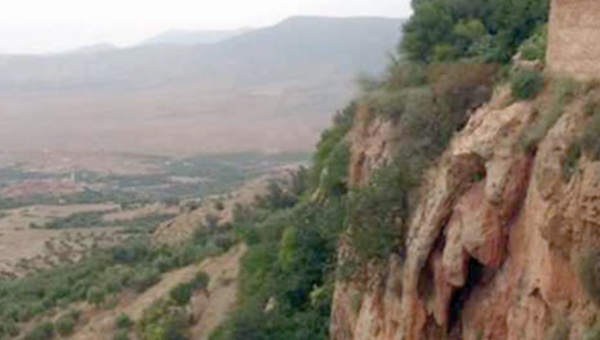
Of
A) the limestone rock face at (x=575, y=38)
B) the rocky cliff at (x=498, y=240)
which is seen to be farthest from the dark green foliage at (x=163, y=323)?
the limestone rock face at (x=575, y=38)

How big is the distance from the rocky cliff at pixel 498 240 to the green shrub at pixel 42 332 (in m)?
17.5

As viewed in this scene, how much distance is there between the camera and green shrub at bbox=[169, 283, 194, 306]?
34219 mm

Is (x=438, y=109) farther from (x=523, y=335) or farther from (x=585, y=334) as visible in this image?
(x=585, y=334)

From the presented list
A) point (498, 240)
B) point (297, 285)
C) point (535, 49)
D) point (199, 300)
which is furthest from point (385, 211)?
point (199, 300)

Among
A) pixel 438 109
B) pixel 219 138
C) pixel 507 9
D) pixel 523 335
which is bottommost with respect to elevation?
pixel 219 138

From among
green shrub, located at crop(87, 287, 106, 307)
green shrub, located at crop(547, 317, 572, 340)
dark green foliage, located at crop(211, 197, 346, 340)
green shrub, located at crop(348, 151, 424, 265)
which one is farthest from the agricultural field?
green shrub, located at crop(547, 317, 572, 340)

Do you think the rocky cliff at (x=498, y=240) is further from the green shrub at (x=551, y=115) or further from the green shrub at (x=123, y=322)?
the green shrub at (x=123, y=322)

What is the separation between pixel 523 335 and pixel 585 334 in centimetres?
214

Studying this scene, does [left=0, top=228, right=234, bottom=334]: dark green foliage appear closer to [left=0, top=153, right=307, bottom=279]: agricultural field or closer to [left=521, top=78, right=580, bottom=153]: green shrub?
[left=0, top=153, right=307, bottom=279]: agricultural field

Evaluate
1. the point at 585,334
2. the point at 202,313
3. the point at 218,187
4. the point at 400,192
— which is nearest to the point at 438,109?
the point at 400,192

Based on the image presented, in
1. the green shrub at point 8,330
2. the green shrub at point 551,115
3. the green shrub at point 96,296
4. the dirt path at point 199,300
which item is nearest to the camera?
the green shrub at point 551,115

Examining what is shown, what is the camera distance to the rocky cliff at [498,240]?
1426cm

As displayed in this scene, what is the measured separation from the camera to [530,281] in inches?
603

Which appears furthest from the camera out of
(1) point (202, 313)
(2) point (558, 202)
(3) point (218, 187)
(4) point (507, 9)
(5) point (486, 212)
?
(3) point (218, 187)
